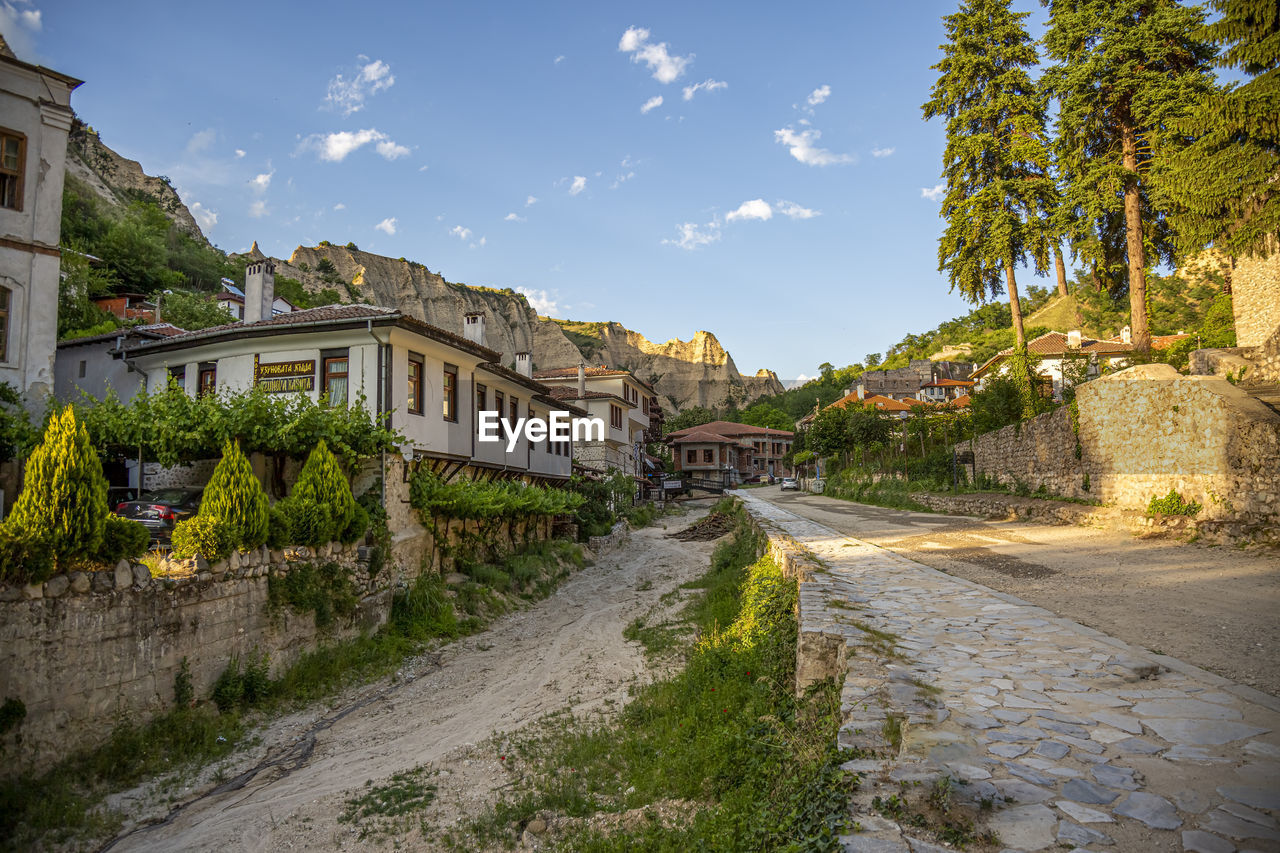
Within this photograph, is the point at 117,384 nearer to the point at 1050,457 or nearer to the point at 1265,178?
the point at 1050,457

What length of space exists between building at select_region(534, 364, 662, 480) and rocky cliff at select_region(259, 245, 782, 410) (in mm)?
6016

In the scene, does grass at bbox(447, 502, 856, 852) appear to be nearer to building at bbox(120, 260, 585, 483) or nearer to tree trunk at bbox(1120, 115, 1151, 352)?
building at bbox(120, 260, 585, 483)

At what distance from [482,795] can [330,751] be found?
282cm

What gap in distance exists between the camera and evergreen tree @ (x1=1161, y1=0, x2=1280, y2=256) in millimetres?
12094

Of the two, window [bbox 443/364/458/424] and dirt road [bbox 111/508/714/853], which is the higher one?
window [bbox 443/364/458/424]

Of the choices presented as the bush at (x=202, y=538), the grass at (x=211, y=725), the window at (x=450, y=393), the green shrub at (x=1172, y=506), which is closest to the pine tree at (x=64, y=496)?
the bush at (x=202, y=538)

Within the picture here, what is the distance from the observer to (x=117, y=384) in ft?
61.8

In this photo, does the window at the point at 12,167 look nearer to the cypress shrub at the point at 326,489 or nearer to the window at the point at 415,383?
the window at the point at 415,383

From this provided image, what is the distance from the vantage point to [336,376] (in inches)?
613

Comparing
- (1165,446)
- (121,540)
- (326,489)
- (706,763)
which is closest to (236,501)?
(121,540)

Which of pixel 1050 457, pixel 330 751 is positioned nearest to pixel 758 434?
pixel 1050 457

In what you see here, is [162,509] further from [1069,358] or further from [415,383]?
[1069,358]

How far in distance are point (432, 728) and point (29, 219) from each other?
1471cm

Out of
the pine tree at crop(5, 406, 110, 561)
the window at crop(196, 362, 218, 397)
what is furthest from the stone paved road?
the window at crop(196, 362, 218, 397)
